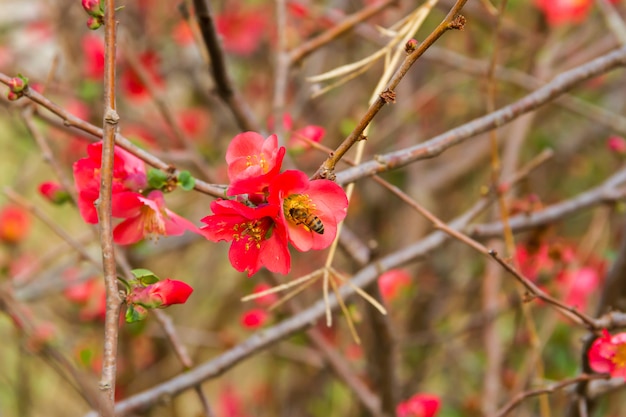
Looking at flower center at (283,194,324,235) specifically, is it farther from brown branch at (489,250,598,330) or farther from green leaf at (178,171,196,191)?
brown branch at (489,250,598,330)

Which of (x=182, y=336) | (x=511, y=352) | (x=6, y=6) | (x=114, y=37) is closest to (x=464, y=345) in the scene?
(x=511, y=352)

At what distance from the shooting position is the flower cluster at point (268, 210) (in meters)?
0.65

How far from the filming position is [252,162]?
2.36 feet

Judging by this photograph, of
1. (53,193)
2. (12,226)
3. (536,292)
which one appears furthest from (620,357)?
(12,226)

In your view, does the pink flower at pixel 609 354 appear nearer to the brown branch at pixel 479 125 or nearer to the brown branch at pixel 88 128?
the brown branch at pixel 479 125

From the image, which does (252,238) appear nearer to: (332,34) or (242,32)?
(332,34)

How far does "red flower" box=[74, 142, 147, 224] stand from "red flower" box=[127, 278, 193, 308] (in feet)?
0.40

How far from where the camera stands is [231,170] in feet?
2.28

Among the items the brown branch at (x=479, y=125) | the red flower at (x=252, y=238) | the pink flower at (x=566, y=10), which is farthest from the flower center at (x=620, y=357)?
the pink flower at (x=566, y=10)

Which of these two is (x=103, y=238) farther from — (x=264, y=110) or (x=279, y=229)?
(x=264, y=110)

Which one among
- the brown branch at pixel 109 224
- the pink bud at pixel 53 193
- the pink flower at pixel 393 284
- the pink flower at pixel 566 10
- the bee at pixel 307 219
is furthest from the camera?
the pink flower at pixel 566 10

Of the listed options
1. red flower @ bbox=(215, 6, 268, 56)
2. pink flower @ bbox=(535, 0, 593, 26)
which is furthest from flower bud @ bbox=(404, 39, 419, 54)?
red flower @ bbox=(215, 6, 268, 56)

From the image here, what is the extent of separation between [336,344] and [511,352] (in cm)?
60

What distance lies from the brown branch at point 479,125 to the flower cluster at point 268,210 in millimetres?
93
